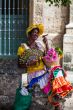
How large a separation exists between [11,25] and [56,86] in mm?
3449

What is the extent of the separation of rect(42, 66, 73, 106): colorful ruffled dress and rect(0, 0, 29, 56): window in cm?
302

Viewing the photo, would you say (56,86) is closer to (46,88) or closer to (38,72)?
(46,88)

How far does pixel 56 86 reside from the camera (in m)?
8.34

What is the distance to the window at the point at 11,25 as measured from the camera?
37.6 ft

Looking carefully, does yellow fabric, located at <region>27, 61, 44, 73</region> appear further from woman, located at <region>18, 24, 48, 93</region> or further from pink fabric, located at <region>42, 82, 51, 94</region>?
pink fabric, located at <region>42, 82, 51, 94</region>

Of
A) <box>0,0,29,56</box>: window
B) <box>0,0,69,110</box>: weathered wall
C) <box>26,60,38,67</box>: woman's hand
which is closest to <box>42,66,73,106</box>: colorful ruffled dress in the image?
<box>26,60,38,67</box>: woman's hand

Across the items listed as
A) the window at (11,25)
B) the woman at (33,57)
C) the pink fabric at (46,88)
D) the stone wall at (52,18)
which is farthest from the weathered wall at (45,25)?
the pink fabric at (46,88)

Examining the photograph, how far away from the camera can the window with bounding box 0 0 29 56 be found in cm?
1145

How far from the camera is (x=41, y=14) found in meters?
11.0

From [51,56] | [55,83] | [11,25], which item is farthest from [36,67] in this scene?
[11,25]

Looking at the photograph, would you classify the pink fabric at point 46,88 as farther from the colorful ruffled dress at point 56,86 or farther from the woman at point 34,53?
the woman at point 34,53

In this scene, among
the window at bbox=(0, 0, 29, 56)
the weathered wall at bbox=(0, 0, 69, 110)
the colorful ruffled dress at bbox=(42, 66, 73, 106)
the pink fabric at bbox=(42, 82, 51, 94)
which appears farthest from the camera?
the window at bbox=(0, 0, 29, 56)

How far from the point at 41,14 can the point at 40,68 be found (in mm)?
2618

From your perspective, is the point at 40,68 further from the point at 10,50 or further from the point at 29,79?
the point at 10,50
